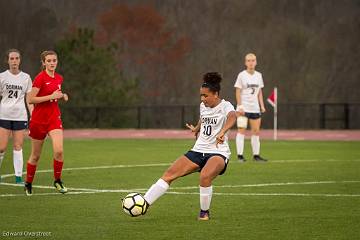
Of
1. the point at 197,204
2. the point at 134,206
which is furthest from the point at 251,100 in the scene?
the point at 134,206

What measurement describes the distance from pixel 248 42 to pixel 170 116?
47.0 feet

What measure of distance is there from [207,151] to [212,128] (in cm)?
32

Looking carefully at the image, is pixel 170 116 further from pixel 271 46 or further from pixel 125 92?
pixel 271 46

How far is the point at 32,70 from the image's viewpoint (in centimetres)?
6212

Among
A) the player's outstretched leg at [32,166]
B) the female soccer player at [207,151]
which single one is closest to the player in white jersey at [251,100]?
the player's outstretched leg at [32,166]

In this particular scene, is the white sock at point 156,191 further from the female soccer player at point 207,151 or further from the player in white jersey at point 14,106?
the player in white jersey at point 14,106

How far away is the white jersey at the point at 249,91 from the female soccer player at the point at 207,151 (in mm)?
10631

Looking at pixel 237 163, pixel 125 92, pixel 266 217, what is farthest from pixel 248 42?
pixel 266 217

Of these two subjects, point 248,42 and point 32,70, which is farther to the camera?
point 248,42

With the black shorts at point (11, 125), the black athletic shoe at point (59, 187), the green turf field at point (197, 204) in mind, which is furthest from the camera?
the black shorts at point (11, 125)

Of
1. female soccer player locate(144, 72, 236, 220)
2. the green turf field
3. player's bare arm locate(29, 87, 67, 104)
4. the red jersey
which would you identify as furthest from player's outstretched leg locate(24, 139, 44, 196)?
female soccer player locate(144, 72, 236, 220)

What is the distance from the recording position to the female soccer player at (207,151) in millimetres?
12750

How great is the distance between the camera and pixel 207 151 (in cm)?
1298

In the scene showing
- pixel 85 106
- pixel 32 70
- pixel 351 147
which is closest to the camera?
pixel 351 147
